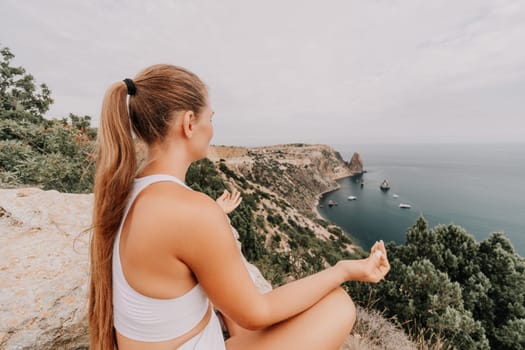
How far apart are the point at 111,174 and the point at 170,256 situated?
457mm

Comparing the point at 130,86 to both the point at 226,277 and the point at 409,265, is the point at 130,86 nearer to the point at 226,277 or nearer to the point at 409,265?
the point at 226,277

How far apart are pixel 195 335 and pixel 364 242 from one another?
38.7 m

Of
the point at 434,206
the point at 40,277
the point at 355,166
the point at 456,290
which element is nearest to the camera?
the point at 40,277

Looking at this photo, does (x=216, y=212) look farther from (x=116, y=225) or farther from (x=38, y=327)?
(x=38, y=327)

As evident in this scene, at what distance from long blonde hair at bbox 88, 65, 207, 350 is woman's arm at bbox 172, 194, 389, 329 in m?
0.40

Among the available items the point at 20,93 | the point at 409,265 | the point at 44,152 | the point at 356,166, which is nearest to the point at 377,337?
the point at 409,265

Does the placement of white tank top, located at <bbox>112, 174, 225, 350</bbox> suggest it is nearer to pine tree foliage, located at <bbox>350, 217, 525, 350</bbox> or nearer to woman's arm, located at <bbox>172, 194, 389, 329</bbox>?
woman's arm, located at <bbox>172, 194, 389, 329</bbox>

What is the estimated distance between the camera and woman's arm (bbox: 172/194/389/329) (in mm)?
771

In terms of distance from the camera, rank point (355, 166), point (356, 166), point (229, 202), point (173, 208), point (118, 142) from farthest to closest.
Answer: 1. point (356, 166)
2. point (355, 166)
3. point (229, 202)
4. point (118, 142)
5. point (173, 208)

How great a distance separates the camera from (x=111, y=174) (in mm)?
954

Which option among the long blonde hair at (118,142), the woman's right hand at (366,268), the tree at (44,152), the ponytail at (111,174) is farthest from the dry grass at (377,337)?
the tree at (44,152)

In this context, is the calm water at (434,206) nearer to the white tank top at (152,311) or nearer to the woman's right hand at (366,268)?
the woman's right hand at (366,268)

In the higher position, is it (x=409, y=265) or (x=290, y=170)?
(x=409, y=265)

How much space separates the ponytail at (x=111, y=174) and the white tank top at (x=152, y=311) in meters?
0.06
